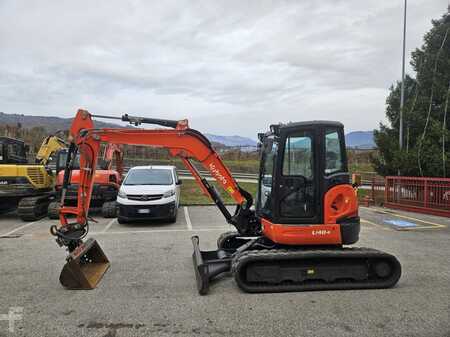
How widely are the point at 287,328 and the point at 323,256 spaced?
1.54 m

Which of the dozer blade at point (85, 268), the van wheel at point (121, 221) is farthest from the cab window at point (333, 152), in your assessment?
the van wheel at point (121, 221)

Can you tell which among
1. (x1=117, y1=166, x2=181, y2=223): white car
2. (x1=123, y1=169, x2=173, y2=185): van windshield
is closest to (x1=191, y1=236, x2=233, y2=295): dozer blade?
(x1=117, y1=166, x2=181, y2=223): white car

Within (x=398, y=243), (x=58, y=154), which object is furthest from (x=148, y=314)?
(x=58, y=154)

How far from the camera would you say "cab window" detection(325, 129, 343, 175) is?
6.07m

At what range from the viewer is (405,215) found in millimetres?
14109

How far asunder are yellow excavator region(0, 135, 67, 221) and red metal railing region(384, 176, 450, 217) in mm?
13493

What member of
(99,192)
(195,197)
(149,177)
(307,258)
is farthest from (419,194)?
(99,192)

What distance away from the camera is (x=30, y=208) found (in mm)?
12109

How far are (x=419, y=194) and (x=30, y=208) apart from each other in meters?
13.9

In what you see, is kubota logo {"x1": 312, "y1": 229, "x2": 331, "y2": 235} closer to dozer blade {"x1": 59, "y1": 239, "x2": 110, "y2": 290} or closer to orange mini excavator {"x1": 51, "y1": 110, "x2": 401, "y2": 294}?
orange mini excavator {"x1": 51, "y1": 110, "x2": 401, "y2": 294}

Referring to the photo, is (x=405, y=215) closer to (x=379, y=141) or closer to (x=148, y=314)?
(x=379, y=141)

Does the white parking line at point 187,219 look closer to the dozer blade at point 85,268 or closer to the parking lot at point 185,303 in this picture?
the parking lot at point 185,303

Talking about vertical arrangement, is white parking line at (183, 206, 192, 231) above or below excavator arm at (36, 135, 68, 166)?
below

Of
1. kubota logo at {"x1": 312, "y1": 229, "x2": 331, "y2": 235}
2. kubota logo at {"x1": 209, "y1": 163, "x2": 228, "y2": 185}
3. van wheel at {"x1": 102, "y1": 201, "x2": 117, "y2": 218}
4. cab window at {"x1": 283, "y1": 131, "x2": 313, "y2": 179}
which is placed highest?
cab window at {"x1": 283, "y1": 131, "x2": 313, "y2": 179}
